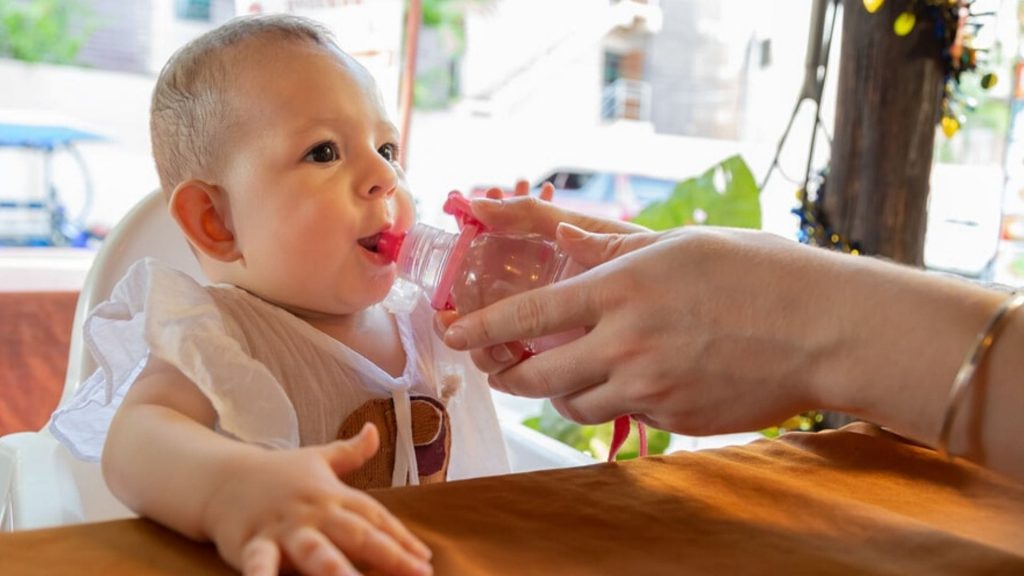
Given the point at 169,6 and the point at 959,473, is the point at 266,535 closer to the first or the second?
the point at 959,473

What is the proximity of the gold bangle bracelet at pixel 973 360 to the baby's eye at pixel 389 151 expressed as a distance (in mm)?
643

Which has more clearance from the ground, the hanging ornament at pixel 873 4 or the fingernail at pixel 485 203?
the hanging ornament at pixel 873 4

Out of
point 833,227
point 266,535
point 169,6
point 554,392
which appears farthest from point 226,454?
point 169,6

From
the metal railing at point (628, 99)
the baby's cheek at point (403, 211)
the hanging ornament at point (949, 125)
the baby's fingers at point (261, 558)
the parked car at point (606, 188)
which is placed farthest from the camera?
the parked car at point (606, 188)

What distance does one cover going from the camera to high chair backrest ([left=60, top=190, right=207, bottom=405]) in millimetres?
1280

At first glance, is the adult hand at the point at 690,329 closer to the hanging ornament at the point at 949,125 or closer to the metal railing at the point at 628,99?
the hanging ornament at the point at 949,125

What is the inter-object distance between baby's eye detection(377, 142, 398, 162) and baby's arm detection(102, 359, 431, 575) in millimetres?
455

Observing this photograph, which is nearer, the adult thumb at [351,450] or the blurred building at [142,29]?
the adult thumb at [351,450]

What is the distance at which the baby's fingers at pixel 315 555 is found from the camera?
0.43 meters

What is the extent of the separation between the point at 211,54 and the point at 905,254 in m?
1.60

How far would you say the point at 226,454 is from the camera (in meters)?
0.55

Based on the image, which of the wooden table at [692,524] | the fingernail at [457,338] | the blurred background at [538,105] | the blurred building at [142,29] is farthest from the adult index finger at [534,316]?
the blurred building at [142,29]

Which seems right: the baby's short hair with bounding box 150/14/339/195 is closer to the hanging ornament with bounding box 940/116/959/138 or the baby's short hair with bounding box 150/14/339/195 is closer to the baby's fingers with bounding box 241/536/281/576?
the baby's fingers with bounding box 241/536/281/576

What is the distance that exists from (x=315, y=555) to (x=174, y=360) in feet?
1.24
